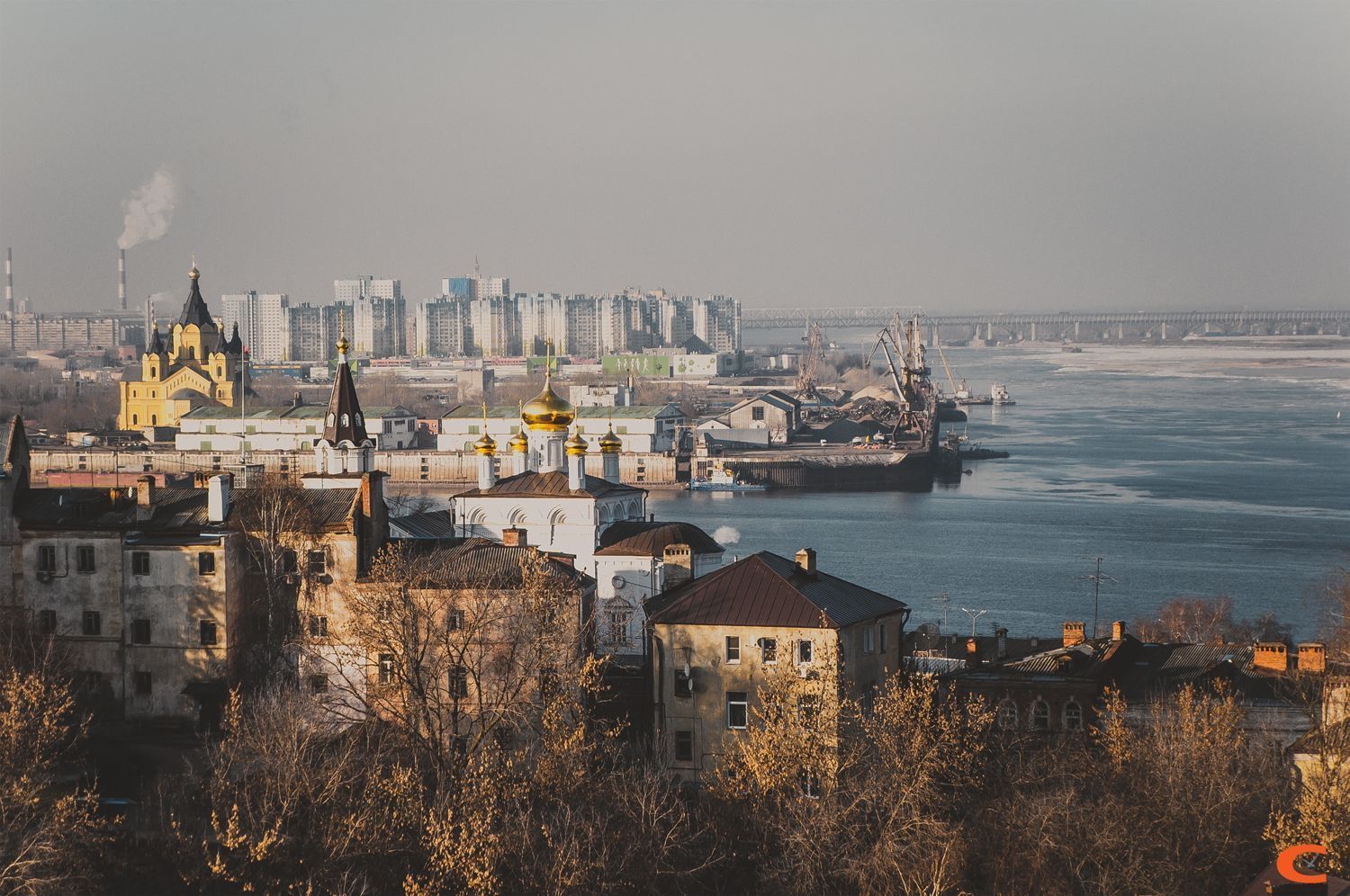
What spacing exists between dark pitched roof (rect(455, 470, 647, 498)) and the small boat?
28.5 metres

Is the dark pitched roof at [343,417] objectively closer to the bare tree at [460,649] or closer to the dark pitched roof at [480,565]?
the dark pitched roof at [480,565]

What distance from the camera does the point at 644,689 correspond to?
12.7m

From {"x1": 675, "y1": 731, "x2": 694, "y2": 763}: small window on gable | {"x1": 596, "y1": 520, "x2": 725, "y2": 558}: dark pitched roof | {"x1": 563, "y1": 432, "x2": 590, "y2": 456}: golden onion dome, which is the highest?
{"x1": 563, "y1": 432, "x2": 590, "y2": 456}: golden onion dome

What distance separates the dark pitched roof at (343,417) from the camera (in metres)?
19.5

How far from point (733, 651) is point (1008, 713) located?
5.78ft

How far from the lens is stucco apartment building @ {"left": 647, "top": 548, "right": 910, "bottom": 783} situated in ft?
40.1

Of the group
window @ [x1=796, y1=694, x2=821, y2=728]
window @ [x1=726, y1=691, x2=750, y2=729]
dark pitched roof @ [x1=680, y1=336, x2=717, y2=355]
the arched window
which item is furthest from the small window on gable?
dark pitched roof @ [x1=680, y1=336, x2=717, y2=355]

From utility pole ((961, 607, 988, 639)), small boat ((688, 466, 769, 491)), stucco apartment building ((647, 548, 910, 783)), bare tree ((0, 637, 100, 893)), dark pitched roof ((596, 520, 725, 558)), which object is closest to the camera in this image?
bare tree ((0, 637, 100, 893))

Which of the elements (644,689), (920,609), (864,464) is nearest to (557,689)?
(644,689)

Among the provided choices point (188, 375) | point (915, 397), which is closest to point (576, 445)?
point (188, 375)

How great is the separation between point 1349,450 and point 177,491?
45618 mm

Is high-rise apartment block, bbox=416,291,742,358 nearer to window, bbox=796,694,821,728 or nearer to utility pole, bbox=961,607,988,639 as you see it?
utility pole, bbox=961,607,988,639

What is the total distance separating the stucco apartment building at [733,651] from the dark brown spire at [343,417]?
24.4ft

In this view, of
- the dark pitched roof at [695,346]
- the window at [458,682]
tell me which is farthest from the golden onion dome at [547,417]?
the dark pitched roof at [695,346]
